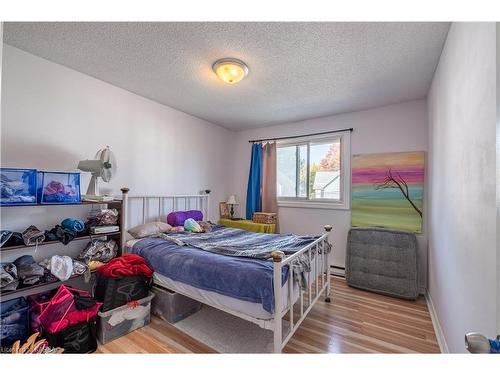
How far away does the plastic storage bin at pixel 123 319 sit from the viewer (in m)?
1.89

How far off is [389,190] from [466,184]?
186 cm

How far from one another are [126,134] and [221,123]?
1701 mm

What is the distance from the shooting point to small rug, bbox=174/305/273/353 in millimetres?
1881

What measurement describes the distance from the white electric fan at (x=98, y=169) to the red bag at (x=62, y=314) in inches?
32.6

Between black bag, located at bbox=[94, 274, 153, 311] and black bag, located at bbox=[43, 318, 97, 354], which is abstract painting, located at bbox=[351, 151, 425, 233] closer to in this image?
black bag, located at bbox=[94, 274, 153, 311]

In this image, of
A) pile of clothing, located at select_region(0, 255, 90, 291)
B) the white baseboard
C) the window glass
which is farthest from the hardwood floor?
the window glass

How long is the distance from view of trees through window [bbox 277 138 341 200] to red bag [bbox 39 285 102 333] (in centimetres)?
311

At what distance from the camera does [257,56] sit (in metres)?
2.01

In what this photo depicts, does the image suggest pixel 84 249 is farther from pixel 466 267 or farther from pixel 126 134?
pixel 466 267

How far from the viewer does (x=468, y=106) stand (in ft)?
4.20

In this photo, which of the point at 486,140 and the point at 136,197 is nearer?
the point at 486,140
